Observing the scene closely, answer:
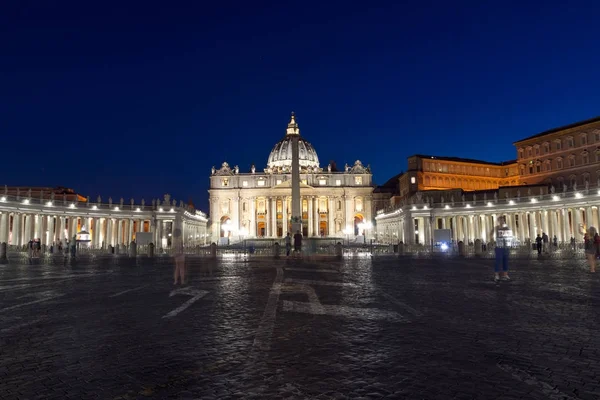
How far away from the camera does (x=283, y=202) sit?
119250mm

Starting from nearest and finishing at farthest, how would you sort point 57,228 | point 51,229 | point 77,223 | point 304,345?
point 304,345 → point 51,229 → point 57,228 → point 77,223

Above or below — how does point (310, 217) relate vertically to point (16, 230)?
above

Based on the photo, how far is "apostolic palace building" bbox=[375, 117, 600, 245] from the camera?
5906cm

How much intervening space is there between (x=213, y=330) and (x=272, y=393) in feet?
11.6

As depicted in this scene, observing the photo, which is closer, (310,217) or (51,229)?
(51,229)

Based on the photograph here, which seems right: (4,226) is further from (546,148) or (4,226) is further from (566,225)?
(546,148)

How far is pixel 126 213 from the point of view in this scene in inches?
2921

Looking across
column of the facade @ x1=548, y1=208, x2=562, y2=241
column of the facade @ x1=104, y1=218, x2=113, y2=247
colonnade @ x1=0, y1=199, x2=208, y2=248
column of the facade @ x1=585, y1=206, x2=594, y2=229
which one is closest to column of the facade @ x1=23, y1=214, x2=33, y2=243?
colonnade @ x1=0, y1=199, x2=208, y2=248

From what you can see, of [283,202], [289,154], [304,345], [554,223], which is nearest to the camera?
[304,345]

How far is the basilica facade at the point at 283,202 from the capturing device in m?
120

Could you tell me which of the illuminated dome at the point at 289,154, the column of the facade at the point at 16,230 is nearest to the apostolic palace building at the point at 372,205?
the column of the facade at the point at 16,230

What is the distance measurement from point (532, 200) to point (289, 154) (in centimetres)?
8377

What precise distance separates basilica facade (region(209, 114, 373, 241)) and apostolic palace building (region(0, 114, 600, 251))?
0.89 feet

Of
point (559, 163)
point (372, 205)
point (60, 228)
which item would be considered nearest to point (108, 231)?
point (60, 228)
